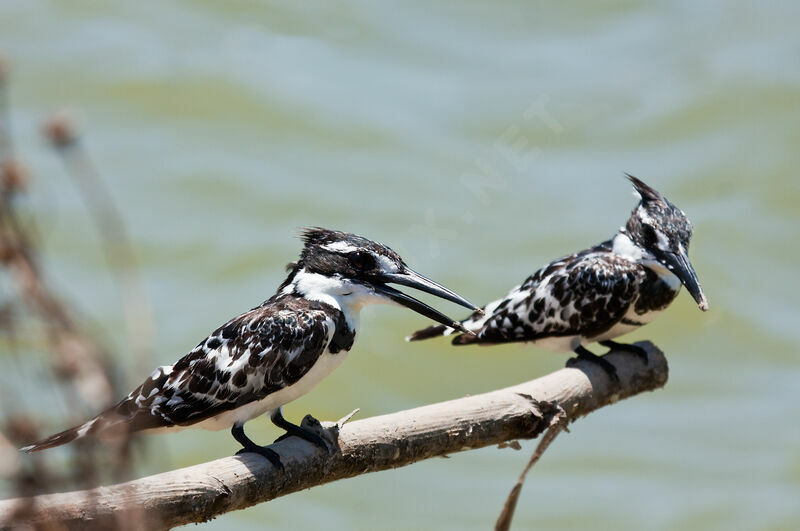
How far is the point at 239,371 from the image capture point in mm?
3139

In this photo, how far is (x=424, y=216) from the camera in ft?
31.2

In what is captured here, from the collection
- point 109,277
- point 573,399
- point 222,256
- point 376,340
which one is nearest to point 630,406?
point 376,340

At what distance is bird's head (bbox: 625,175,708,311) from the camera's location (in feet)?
13.2

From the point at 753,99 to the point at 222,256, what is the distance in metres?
5.22

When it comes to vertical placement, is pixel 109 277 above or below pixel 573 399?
above

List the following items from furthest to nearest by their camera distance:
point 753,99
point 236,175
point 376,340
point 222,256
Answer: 1. point 753,99
2. point 236,175
3. point 222,256
4. point 376,340

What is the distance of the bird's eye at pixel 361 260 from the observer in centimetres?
330

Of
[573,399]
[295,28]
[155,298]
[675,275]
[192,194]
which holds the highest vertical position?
[295,28]

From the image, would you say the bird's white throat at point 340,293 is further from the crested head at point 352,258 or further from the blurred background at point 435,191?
the blurred background at point 435,191

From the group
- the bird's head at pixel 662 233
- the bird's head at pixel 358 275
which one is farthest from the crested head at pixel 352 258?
the bird's head at pixel 662 233

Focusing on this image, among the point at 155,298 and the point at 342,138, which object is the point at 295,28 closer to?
the point at 342,138

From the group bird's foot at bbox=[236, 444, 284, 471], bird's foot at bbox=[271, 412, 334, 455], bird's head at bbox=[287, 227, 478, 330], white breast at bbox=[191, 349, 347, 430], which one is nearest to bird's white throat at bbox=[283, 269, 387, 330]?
bird's head at bbox=[287, 227, 478, 330]

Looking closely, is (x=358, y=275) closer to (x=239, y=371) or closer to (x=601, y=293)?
(x=239, y=371)

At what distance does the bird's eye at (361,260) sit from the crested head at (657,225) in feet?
4.24
